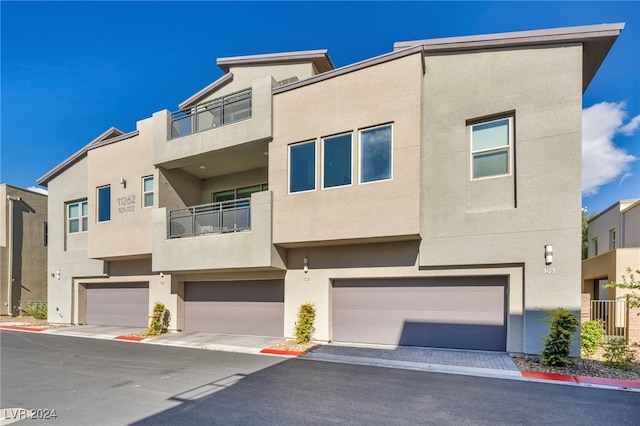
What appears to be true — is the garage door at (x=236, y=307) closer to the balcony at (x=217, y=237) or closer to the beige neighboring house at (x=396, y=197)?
the beige neighboring house at (x=396, y=197)

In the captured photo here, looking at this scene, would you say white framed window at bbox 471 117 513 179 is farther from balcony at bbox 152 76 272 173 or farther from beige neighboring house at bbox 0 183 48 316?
beige neighboring house at bbox 0 183 48 316

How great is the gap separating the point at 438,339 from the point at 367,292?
7.68ft

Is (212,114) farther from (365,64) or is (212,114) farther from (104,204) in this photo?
(104,204)

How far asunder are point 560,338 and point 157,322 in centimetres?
1262

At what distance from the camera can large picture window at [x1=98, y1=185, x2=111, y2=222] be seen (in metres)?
14.6

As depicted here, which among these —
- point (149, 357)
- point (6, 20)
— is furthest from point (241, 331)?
point (6, 20)

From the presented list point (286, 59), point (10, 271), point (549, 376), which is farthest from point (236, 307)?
point (10, 271)

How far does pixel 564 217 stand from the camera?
8250mm

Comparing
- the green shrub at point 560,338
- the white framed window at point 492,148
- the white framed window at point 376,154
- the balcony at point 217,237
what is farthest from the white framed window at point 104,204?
the green shrub at point 560,338

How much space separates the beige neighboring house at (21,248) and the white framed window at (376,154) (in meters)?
23.7

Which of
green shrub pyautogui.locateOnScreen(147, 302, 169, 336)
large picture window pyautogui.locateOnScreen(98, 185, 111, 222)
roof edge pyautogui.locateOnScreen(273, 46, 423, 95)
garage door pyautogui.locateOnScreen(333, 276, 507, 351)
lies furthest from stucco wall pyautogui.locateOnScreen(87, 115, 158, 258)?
garage door pyautogui.locateOnScreen(333, 276, 507, 351)

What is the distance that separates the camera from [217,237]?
1145cm

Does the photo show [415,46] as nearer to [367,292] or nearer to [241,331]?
[367,292]

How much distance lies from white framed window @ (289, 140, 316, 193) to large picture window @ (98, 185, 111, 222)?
8.99 meters
